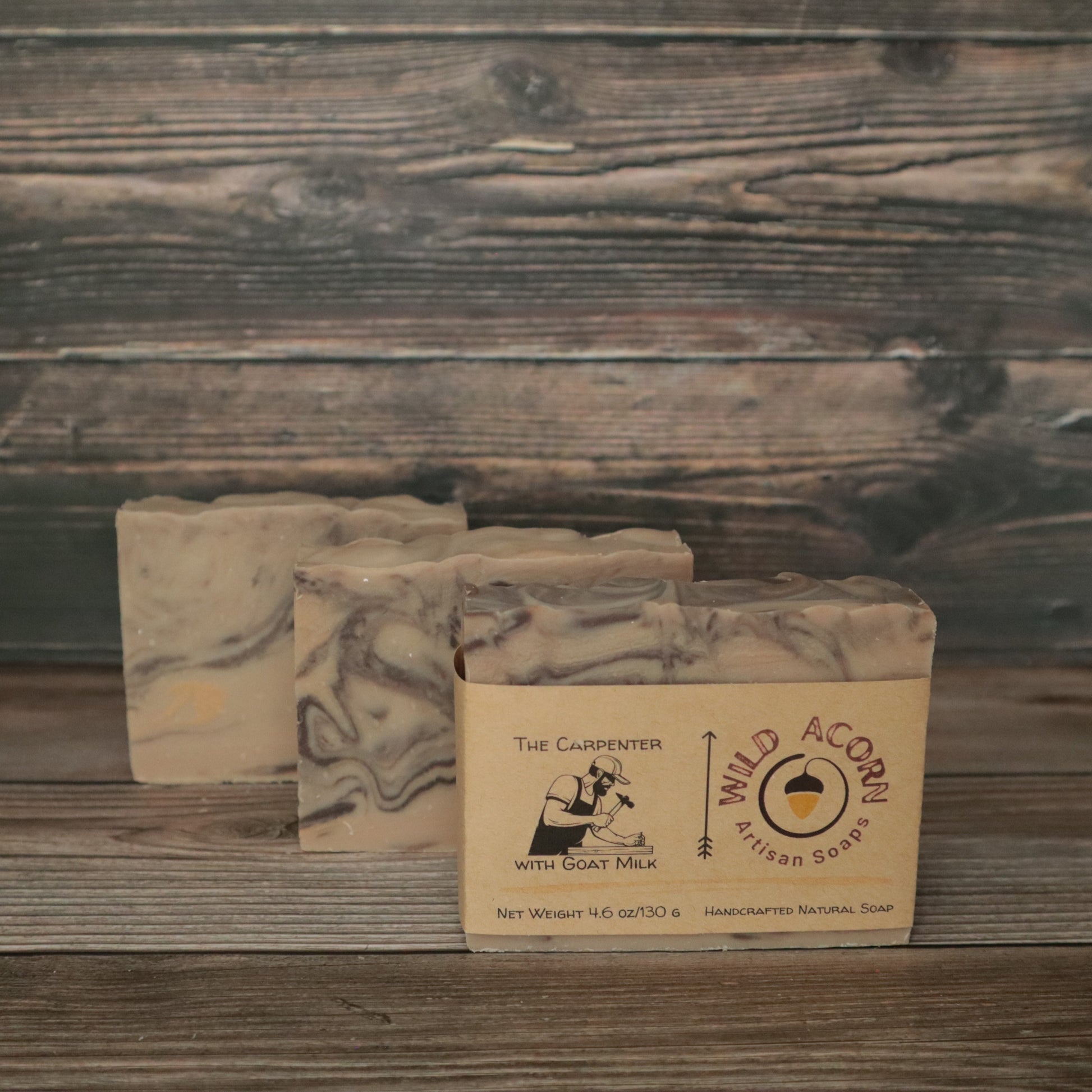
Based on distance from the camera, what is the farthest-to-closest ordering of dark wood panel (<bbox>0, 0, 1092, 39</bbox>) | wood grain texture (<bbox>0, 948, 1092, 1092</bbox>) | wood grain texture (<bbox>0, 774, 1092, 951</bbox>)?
dark wood panel (<bbox>0, 0, 1092, 39</bbox>), wood grain texture (<bbox>0, 774, 1092, 951</bbox>), wood grain texture (<bbox>0, 948, 1092, 1092</bbox>)

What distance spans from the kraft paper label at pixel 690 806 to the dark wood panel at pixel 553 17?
2.07ft

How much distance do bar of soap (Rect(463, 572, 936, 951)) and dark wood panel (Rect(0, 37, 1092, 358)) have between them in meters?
0.45

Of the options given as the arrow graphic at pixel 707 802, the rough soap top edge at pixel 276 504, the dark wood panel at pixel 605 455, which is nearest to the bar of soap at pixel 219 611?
the rough soap top edge at pixel 276 504

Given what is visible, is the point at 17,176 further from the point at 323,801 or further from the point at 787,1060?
the point at 787,1060

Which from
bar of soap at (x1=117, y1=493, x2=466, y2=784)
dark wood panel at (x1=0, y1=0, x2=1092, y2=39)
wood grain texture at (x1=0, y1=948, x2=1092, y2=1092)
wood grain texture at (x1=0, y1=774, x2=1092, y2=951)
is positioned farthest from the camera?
dark wood panel at (x1=0, y1=0, x2=1092, y2=39)

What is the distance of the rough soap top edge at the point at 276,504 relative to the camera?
92 cm

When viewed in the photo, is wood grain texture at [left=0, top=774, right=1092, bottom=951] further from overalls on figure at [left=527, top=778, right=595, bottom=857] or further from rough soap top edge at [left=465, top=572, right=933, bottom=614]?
rough soap top edge at [left=465, top=572, right=933, bottom=614]

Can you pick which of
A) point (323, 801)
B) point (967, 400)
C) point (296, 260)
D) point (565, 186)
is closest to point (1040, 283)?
point (967, 400)

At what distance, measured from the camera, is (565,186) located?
1093 millimetres

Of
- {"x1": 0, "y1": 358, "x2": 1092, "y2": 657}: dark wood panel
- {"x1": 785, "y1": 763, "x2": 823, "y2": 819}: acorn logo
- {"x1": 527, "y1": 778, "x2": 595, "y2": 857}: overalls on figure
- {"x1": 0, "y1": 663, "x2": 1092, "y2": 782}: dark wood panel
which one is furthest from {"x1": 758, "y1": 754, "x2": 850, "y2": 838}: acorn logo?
{"x1": 0, "y1": 358, "x2": 1092, "y2": 657}: dark wood panel

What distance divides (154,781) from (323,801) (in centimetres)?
19

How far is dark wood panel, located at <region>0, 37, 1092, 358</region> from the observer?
1067mm

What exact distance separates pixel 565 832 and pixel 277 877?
0.77 ft

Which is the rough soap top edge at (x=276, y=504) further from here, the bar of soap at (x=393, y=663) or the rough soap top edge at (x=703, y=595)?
the rough soap top edge at (x=703, y=595)
